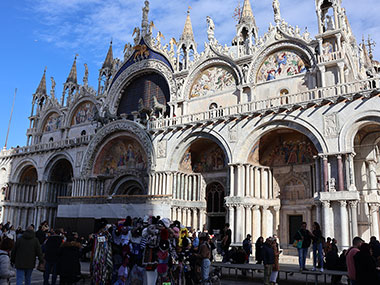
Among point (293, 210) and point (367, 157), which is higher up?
point (367, 157)

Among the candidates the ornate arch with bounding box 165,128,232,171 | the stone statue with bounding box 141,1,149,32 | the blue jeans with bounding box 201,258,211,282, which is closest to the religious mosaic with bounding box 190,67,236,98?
the ornate arch with bounding box 165,128,232,171

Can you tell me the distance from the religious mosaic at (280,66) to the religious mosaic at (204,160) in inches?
201

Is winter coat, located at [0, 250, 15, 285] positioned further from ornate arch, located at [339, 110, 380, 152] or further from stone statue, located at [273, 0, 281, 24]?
stone statue, located at [273, 0, 281, 24]

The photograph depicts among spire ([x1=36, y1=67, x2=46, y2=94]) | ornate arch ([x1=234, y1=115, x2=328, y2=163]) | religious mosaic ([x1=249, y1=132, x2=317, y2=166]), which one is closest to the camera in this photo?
ornate arch ([x1=234, y1=115, x2=328, y2=163])

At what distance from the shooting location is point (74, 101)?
32.0 m

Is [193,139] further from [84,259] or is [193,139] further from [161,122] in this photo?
[84,259]

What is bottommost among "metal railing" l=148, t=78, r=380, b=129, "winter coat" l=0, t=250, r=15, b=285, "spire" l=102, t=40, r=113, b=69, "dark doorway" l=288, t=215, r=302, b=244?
"winter coat" l=0, t=250, r=15, b=285

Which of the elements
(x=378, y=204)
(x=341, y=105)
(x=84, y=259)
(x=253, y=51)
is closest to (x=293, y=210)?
(x=378, y=204)

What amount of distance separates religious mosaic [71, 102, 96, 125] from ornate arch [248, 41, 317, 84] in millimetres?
14971

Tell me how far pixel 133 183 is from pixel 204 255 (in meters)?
17.3

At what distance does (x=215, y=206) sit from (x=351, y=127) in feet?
31.4

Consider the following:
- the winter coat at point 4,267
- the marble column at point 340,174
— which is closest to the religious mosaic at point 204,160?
the marble column at point 340,174

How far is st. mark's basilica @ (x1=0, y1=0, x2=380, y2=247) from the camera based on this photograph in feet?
53.6

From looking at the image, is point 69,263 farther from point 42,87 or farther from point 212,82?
point 42,87
